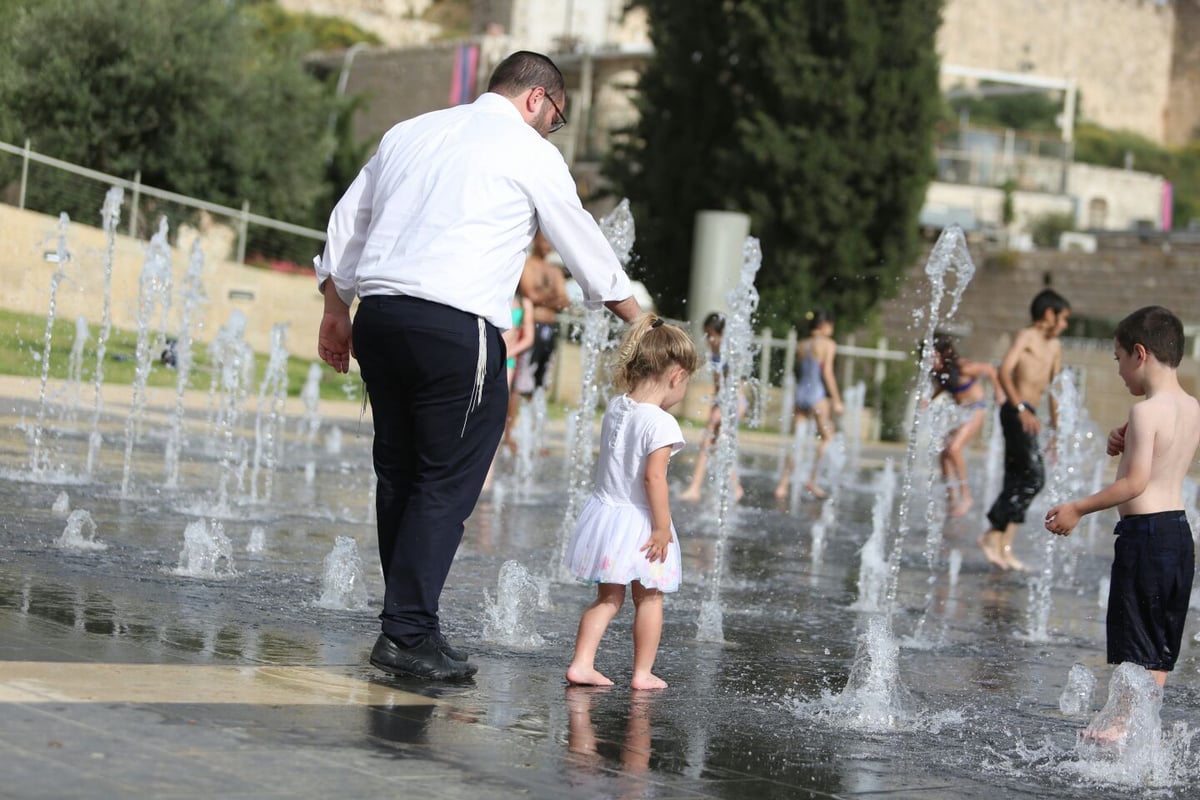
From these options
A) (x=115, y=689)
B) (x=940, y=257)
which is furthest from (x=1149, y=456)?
(x=940, y=257)

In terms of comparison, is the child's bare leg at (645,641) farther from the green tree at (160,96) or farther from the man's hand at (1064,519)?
the green tree at (160,96)

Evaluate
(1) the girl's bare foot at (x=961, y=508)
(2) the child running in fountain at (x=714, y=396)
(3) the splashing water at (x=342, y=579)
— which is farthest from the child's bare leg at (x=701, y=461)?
(3) the splashing water at (x=342, y=579)

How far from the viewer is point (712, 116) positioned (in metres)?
30.2

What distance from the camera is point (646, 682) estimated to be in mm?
5219

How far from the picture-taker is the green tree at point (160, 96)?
28.3 meters

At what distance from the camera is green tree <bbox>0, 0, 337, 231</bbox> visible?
28.3 m

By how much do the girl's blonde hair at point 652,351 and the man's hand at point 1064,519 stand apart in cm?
115

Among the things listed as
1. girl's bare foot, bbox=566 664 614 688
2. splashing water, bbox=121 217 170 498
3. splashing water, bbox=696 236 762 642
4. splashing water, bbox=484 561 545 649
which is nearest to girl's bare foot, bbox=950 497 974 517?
splashing water, bbox=696 236 762 642

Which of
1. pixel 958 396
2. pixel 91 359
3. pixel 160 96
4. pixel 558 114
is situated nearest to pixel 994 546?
pixel 958 396

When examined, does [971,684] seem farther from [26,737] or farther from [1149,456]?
[26,737]

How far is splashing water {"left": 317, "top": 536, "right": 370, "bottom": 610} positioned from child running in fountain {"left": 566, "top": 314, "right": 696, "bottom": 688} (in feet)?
4.04

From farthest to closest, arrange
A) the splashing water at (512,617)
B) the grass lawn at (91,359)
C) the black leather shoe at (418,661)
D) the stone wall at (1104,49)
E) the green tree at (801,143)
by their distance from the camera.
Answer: the stone wall at (1104,49) → the green tree at (801,143) → the grass lawn at (91,359) → the splashing water at (512,617) → the black leather shoe at (418,661)

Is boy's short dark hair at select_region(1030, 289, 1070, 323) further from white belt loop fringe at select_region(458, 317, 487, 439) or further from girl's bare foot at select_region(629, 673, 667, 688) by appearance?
white belt loop fringe at select_region(458, 317, 487, 439)

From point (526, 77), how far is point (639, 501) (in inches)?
50.8
